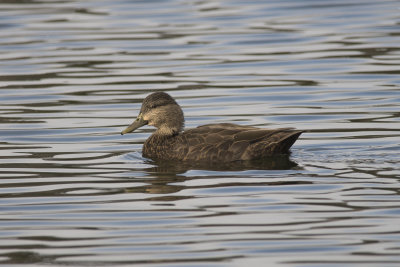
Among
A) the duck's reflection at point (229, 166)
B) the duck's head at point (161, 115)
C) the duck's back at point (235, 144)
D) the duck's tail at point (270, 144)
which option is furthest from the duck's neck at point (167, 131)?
the duck's tail at point (270, 144)

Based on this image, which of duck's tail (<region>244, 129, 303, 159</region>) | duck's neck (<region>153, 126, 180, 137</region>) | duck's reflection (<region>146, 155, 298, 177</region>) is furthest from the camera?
duck's neck (<region>153, 126, 180, 137</region>)

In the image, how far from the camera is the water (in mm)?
8438

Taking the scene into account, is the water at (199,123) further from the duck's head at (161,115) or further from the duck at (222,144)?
the duck's head at (161,115)

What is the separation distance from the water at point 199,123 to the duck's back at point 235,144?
0.28 m

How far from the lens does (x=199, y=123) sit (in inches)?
587

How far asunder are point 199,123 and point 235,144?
301 cm

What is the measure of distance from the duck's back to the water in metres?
0.28

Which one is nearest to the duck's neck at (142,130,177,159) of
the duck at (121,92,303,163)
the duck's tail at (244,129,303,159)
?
the duck at (121,92,303,163)

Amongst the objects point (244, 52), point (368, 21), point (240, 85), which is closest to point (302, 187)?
point (240, 85)

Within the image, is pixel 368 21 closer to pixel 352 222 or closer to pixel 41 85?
pixel 41 85

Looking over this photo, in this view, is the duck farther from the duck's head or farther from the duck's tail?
the duck's head

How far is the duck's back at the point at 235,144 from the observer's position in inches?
469

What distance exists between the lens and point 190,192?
33.9 feet

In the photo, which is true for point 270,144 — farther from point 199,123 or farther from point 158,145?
point 199,123
